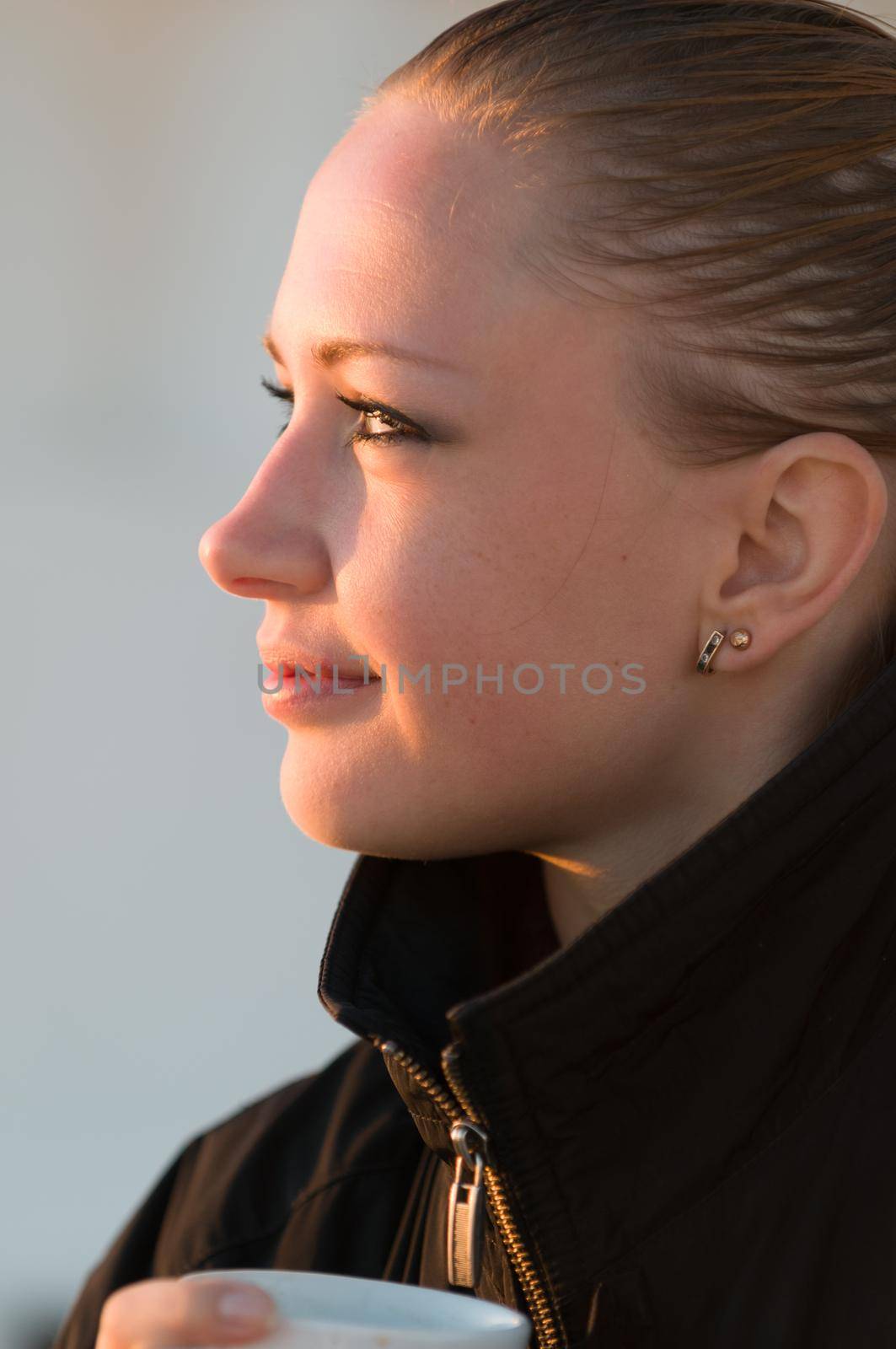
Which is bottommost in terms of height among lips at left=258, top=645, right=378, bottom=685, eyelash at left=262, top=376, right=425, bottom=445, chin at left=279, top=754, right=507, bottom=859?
chin at left=279, top=754, right=507, bottom=859

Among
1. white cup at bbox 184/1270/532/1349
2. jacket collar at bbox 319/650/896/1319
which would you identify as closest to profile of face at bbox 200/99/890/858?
jacket collar at bbox 319/650/896/1319

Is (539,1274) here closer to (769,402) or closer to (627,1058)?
(627,1058)

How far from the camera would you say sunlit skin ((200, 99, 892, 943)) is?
90 centimetres

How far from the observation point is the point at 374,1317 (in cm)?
64

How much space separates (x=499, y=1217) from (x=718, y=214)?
2.06ft

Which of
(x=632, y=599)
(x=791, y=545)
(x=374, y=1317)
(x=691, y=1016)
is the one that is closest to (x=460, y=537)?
(x=632, y=599)

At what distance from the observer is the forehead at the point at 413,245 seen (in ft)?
2.93

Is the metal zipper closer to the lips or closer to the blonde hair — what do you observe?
the lips

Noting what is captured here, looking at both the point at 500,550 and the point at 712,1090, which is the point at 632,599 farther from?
the point at 712,1090

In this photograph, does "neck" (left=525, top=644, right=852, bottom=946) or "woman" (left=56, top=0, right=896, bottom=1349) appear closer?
"woman" (left=56, top=0, right=896, bottom=1349)

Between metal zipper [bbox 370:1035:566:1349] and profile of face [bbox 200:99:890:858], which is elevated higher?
profile of face [bbox 200:99:890:858]

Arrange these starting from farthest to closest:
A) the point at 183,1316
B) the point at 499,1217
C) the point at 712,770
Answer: the point at 712,770 < the point at 499,1217 < the point at 183,1316

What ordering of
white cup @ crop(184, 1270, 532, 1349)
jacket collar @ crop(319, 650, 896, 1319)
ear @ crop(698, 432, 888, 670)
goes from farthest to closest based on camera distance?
ear @ crop(698, 432, 888, 670), jacket collar @ crop(319, 650, 896, 1319), white cup @ crop(184, 1270, 532, 1349)

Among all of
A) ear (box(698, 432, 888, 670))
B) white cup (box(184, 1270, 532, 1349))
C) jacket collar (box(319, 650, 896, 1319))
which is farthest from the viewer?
ear (box(698, 432, 888, 670))
